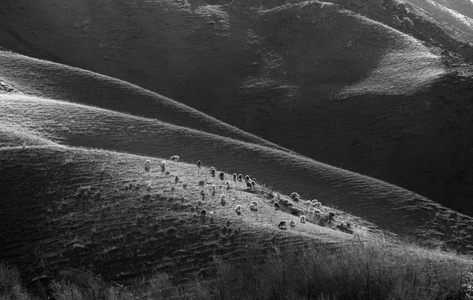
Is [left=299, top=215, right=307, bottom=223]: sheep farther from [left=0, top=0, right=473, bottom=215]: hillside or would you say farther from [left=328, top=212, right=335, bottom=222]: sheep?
[left=0, top=0, right=473, bottom=215]: hillside

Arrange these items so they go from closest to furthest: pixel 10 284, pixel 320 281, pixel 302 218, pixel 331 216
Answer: pixel 320 281, pixel 10 284, pixel 302 218, pixel 331 216

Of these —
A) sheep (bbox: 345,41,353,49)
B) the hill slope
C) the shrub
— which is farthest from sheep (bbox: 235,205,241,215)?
sheep (bbox: 345,41,353,49)

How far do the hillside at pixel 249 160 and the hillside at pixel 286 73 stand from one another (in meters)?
8.21

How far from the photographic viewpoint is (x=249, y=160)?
1950 inches

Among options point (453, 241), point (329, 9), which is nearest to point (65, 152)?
point (453, 241)

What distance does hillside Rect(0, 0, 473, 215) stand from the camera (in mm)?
62812

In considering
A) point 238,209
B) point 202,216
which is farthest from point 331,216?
point 202,216

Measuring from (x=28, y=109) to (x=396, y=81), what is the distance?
42.0m

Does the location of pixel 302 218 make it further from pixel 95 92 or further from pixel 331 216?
pixel 95 92

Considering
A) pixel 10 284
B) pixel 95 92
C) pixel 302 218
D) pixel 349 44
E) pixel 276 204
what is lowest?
pixel 95 92

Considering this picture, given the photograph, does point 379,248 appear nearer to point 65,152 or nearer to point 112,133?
point 65,152

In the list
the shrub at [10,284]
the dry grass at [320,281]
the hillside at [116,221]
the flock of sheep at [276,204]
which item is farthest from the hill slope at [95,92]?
the dry grass at [320,281]

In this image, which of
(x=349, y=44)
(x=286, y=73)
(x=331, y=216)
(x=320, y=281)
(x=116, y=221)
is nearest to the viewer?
(x=320, y=281)

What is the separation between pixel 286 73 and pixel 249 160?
111ft
